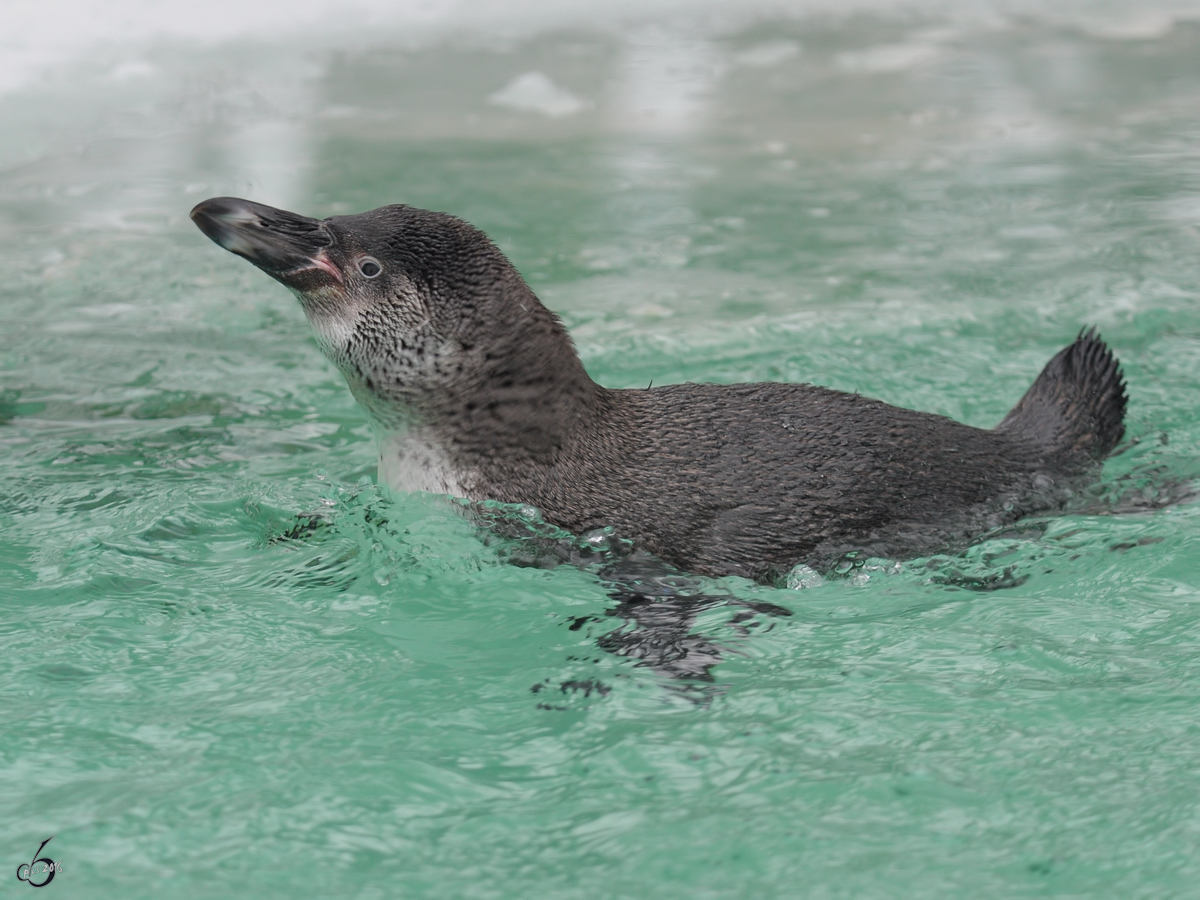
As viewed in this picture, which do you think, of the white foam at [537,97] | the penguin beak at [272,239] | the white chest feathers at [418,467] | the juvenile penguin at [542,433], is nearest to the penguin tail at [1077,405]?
the juvenile penguin at [542,433]

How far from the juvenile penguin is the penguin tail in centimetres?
59

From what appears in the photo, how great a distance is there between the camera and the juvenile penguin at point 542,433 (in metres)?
3.56

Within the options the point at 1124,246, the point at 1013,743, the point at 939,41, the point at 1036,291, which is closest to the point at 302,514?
the point at 1013,743

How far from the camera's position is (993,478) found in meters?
3.89

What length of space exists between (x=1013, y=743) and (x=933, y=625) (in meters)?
0.57

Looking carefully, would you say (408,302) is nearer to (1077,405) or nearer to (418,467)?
(418,467)

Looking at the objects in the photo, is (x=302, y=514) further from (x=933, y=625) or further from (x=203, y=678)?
(x=933, y=625)

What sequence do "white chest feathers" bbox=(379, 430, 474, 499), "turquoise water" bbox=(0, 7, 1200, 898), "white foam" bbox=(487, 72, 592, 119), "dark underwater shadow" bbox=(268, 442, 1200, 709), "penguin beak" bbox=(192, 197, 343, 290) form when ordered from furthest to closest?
"white foam" bbox=(487, 72, 592, 119), "white chest feathers" bbox=(379, 430, 474, 499), "penguin beak" bbox=(192, 197, 343, 290), "dark underwater shadow" bbox=(268, 442, 1200, 709), "turquoise water" bbox=(0, 7, 1200, 898)

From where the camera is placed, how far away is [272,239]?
11.5 ft

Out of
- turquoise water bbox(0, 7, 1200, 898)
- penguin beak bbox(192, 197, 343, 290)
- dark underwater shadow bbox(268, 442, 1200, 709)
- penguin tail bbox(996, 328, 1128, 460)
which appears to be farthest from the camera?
penguin tail bbox(996, 328, 1128, 460)

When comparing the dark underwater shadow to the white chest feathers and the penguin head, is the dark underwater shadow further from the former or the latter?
the penguin head

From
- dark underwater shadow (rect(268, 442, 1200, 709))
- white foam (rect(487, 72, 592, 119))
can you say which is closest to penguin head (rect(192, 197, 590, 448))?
dark underwater shadow (rect(268, 442, 1200, 709))

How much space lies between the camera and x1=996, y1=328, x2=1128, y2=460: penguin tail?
4.23m

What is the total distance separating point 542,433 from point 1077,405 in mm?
1707
